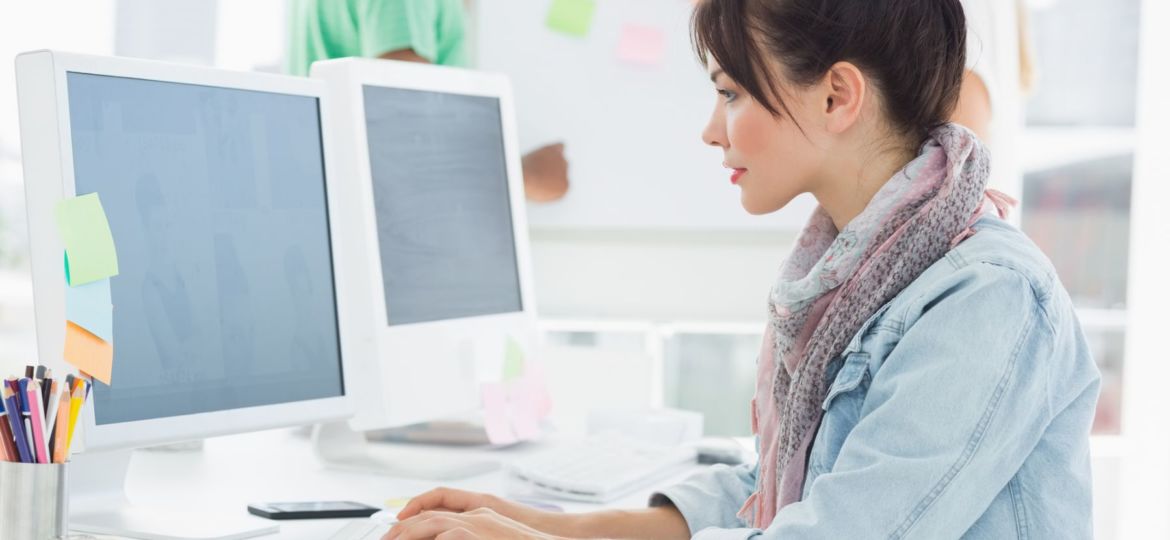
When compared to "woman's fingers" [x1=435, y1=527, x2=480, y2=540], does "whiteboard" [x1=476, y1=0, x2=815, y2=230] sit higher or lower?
higher

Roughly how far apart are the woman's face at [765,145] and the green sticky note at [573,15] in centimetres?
146

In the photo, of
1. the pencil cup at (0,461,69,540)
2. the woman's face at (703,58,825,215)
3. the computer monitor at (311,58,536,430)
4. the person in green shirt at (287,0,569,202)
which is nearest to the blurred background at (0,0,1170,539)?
the person in green shirt at (287,0,569,202)

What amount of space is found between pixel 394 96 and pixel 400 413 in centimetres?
35

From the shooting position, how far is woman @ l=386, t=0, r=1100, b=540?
2.37 feet

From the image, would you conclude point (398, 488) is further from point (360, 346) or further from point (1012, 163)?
point (1012, 163)

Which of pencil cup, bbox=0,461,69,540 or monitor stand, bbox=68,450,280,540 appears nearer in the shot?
pencil cup, bbox=0,461,69,540

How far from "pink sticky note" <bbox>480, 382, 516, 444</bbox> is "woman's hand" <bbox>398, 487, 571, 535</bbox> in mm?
391

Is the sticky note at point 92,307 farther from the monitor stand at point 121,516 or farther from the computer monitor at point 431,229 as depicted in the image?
the computer monitor at point 431,229

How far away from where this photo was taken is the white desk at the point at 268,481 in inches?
41.8

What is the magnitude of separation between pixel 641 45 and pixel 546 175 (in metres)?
0.34

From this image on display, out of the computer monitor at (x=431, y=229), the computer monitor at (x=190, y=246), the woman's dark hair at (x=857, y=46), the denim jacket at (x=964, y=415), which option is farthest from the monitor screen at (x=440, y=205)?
the denim jacket at (x=964, y=415)

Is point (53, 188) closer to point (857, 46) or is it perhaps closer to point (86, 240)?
point (86, 240)

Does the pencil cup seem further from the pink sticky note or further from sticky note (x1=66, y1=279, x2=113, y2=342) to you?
the pink sticky note

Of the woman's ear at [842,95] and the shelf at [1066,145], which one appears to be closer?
the woman's ear at [842,95]
